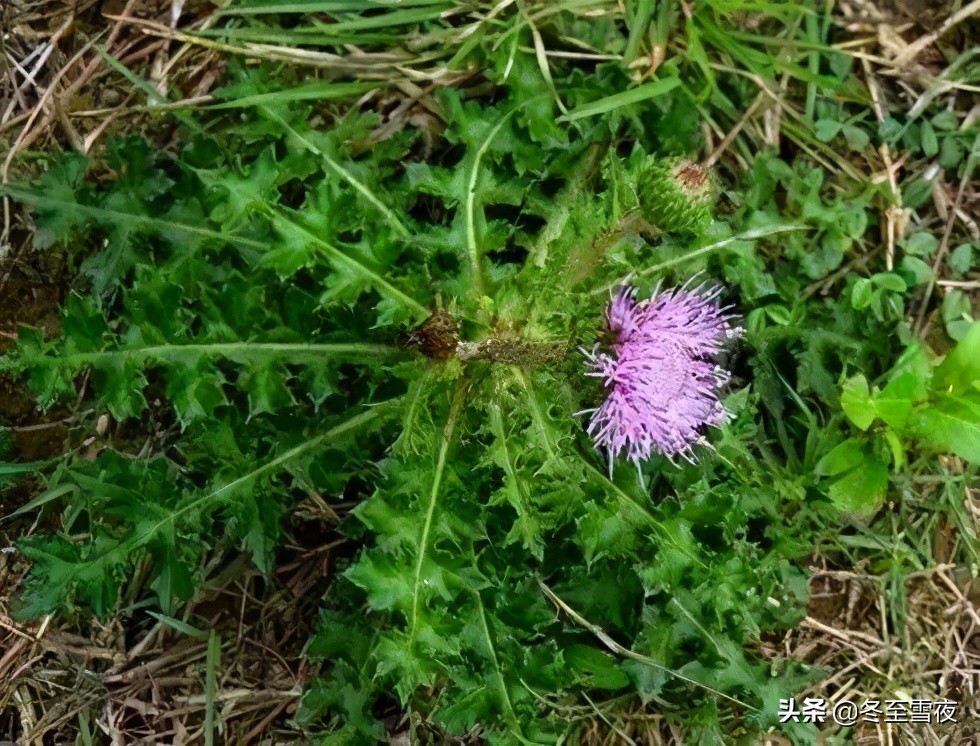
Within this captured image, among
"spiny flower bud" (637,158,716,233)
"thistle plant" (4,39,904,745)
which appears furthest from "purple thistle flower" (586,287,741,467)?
"spiny flower bud" (637,158,716,233)

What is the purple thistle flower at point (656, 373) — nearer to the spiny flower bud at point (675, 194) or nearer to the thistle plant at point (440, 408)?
the thistle plant at point (440, 408)

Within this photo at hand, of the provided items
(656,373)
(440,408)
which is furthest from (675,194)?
(440,408)

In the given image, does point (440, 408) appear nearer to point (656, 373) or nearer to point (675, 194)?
point (656, 373)

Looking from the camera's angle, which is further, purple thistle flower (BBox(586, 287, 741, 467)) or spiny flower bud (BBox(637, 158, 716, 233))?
purple thistle flower (BBox(586, 287, 741, 467))

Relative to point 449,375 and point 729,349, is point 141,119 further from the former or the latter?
point 729,349

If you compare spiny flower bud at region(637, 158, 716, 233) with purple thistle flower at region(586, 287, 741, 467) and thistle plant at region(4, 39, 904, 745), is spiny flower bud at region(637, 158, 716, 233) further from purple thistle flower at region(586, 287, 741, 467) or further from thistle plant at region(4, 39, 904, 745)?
purple thistle flower at region(586, 287, 741, 467)

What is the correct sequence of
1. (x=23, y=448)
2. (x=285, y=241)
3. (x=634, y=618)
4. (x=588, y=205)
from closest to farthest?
(x=285, y=241) < (x=588, y=205) < (x=634, y=618) < (x=23, y=448)

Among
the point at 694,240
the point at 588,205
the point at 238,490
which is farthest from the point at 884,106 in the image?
the point at 238,490
